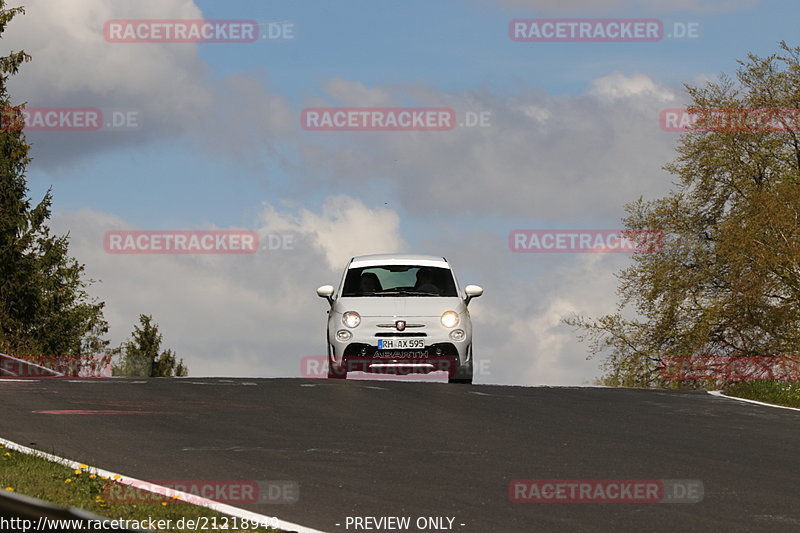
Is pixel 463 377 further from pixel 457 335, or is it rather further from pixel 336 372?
pixel 336 372

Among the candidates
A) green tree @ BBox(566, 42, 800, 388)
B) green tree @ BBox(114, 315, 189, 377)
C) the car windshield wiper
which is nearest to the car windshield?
the car windshield wiper

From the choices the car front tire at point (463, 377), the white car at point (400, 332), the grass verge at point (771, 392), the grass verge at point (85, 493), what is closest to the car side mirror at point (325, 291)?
the white car at point (400, 332)

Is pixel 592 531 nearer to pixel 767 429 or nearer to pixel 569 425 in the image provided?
pixel 569 425

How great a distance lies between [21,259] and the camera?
1638 inches

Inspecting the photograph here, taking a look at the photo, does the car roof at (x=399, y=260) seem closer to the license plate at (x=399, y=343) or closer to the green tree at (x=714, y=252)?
the license plate at (x=399, y=343)

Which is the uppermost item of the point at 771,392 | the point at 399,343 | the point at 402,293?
the point at 402,293

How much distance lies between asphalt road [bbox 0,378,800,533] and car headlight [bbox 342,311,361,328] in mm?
1269

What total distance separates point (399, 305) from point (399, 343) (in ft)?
2.12

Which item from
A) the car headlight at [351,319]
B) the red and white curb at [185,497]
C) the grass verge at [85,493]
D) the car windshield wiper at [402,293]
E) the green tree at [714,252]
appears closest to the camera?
the red and white curb at [185,497]

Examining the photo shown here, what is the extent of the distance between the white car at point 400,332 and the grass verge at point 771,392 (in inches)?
208

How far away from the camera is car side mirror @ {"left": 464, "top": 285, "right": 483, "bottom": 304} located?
18609mm

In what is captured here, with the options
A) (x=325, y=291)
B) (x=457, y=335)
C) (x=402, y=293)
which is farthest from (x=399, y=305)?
(x=325, y=291)

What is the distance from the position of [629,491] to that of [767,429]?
540 centimetres

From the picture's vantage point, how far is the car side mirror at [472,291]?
18609 millimetres
